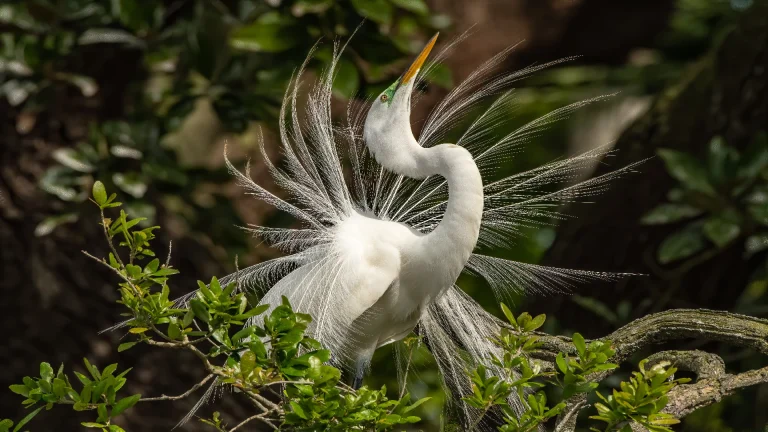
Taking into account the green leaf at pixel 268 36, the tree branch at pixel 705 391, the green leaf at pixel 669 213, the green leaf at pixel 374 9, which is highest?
the green leaf at pixel 669 213

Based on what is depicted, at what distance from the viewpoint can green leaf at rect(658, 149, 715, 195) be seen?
287 cm

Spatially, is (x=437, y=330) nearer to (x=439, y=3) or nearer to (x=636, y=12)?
(x=439, y=3)

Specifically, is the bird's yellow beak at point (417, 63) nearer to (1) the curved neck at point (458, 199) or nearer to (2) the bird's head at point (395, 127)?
(2) the bird's head at point (395, 127)

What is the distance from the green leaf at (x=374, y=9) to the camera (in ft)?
9.68

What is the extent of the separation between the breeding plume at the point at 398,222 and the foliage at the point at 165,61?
2.16 ft

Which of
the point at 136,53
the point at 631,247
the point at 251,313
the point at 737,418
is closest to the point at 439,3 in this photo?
the point at 136,53

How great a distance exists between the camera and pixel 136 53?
12.1 ft

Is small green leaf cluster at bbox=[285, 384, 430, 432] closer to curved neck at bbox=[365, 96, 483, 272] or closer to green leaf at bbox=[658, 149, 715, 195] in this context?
curved neck at bbox=[365, 96, 483, 272]

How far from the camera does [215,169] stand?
3.54 m

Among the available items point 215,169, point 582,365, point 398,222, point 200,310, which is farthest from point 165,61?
point 582,365

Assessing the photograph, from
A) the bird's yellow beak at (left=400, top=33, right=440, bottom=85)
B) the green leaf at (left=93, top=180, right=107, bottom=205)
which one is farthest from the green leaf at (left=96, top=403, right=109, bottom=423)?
the bird's yellow beak at (left=400, top=33, right=440, bottom=85)

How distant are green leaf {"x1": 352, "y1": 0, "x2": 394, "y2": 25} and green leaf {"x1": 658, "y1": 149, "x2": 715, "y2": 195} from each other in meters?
0.90

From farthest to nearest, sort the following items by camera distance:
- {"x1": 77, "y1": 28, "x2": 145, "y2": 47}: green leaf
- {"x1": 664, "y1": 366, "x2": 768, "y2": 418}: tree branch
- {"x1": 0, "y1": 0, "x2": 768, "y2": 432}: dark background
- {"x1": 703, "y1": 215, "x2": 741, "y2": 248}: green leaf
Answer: {"x1": 77, "y1": 28, "x2": 145, "y2": 47}: green leaf
{"x1": 0, "y1": 0, "x2": 768, "y2": 432}: dark background
{"x1": 703, "y1": 215, "x2": 741, "y2": 248}: green leaf
{"x1": 664, "y1": 366, "x2": 768, "y2": 418}: tree branch

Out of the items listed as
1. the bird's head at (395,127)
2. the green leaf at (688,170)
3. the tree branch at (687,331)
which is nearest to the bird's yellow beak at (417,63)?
the bird's head at (395,127)
